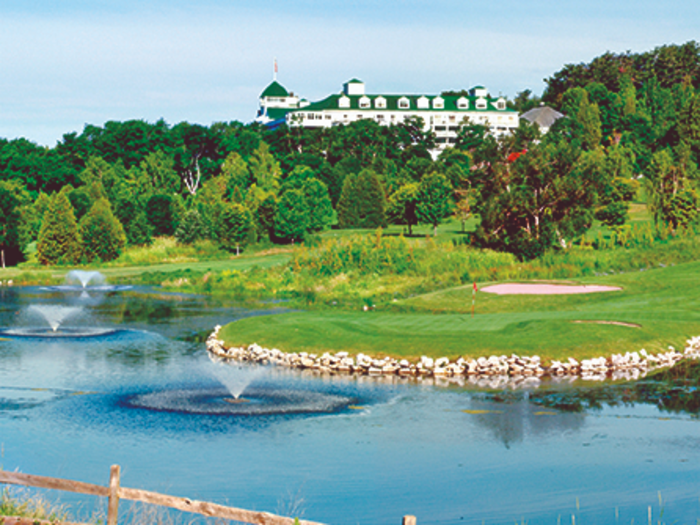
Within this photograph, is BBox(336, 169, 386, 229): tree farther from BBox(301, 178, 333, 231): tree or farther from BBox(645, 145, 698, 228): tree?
BBox(645, 145, 698, 228): tree

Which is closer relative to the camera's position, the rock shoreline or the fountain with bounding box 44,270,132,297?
the rock shoreline

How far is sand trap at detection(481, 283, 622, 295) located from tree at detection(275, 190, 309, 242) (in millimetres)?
38661

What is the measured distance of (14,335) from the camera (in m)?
38.1

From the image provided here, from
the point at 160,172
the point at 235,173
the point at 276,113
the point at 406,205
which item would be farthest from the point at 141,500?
the point at 276,113

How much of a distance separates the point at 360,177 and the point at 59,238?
37.4m

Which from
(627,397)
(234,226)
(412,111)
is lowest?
(627,397)

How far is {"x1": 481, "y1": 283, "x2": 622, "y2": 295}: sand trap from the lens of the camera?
151ft

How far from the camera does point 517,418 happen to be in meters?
23.2

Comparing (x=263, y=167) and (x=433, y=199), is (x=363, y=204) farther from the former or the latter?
(x=263, y=167)

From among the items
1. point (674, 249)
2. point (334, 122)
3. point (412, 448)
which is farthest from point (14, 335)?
point (334, 122)

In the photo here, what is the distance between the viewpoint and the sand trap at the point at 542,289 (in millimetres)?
45875

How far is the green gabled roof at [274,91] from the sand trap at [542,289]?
144 meters

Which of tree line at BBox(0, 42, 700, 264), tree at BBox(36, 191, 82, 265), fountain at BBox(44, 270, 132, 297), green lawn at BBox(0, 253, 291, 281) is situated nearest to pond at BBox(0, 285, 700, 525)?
fountain at BBox(44, 270, 132, 297)

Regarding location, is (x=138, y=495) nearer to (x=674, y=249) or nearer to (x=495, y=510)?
(x=495, y=510)
